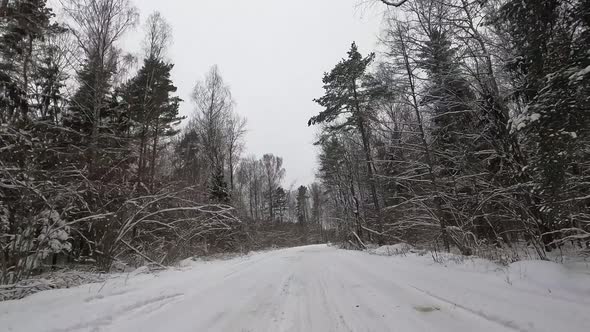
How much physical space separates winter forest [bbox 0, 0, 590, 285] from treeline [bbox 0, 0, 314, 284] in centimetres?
6

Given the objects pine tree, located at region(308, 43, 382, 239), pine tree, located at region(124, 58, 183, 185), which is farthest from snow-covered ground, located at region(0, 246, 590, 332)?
pine tree, located at region(308, 43, 382, 239)

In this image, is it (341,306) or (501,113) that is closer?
(341,306)

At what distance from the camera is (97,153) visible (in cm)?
874

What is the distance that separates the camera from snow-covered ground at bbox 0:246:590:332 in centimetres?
267

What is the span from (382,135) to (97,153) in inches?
373

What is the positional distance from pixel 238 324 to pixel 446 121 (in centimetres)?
962

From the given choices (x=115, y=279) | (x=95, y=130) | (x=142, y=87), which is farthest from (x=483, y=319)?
(x=142, y=87)

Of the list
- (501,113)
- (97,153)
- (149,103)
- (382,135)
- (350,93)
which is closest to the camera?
(501,113)

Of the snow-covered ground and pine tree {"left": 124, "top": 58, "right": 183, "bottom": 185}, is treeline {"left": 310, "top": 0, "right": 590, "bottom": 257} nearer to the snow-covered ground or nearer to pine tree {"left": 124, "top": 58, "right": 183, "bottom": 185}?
the snow-covered ground

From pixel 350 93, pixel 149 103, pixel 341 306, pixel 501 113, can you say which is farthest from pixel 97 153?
pixel 350 93

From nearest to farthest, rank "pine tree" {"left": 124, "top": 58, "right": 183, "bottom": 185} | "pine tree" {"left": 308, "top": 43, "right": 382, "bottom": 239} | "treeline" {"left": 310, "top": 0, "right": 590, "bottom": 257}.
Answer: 1. "treeline" {"left": 310, "top": 0, "right": 590, "bottom": 257}
2. "pine tree" {"left": 124, "top": 58, "right": 183, "bottom": 185}
3. "pine tree" {"left": 308, "top": 43, "right": 382, "bottom": 239}

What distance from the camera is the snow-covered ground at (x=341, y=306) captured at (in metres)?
2.67

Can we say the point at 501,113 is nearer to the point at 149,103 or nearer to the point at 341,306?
the point at 341,306

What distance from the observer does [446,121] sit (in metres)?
9.88
